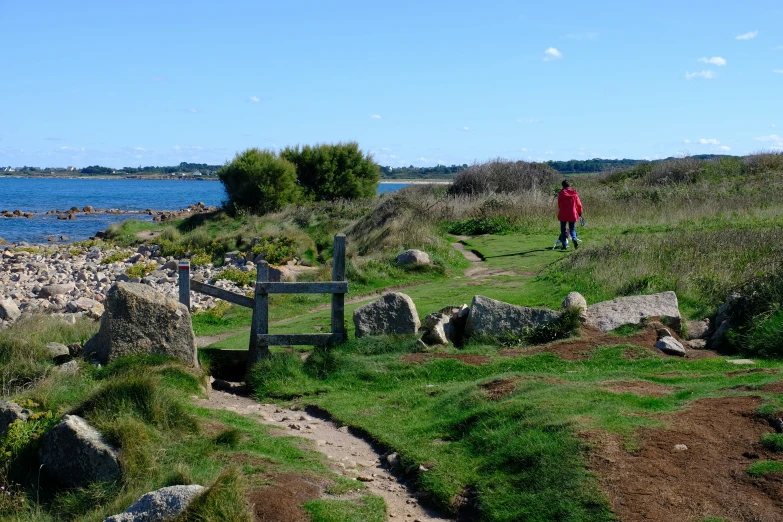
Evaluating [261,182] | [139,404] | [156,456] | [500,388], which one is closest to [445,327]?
[500,388]

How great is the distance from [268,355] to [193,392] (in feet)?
5.52

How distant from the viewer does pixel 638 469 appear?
6.86 meters

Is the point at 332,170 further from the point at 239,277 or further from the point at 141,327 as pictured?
the point at 141,327

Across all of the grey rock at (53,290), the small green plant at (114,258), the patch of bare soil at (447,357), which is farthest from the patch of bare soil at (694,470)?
the small green plant at (114,258)

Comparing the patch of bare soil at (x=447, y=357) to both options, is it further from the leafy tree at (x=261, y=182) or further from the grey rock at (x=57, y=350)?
the leafy tree at (x=261, y=182)

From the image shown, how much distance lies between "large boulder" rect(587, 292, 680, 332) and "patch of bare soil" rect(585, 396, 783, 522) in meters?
4.36

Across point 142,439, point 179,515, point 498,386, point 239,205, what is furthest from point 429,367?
point 239,205

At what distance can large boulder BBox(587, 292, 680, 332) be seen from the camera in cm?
1238

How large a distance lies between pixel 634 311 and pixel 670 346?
120cm

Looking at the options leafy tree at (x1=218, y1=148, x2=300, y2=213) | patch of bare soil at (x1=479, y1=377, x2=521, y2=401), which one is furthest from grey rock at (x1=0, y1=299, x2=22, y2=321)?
leafy tree at (x1=218, y1=148, x2=300, y2=213)

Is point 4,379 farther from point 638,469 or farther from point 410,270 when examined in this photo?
point 410,270

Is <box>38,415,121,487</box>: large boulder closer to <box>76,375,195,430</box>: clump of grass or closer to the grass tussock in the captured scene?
<box>76,375,195,430</box>: clump of grass

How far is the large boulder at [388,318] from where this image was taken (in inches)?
508

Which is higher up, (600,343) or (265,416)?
(600,343)
